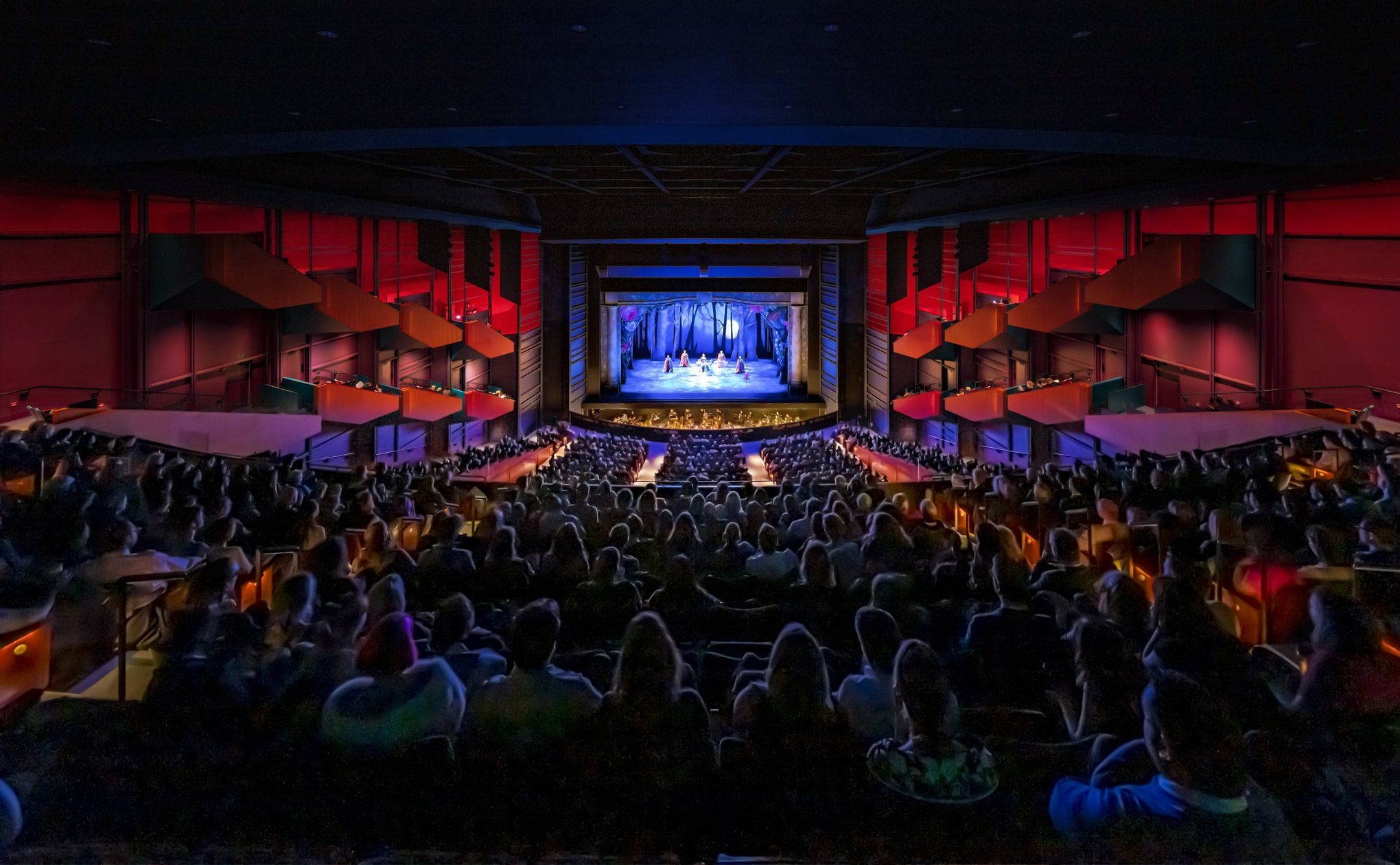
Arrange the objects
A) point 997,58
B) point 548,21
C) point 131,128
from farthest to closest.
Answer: point 131,128 < point 997,58 < point 548,21

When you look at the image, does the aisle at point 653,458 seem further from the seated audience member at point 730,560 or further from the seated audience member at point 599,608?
the seated audience member at point 599,608

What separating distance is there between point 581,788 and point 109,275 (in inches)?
463

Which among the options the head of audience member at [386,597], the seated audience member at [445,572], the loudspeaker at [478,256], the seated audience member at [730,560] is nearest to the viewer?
the head of audience member at [386,597]

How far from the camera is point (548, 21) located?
345 centimetres

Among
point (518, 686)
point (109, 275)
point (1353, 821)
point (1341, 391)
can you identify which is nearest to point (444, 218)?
point (109, 275)

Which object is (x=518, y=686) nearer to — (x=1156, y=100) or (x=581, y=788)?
(x=581, y=788)

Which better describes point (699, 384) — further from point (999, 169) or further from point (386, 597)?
point (386, 597)

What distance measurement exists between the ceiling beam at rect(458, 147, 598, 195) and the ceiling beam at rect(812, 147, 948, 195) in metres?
4.28

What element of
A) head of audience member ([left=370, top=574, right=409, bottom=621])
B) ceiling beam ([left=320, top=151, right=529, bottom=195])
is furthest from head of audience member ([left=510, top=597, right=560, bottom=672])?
ceiling beam ([left=320, top=151, right=529, bottom=195])

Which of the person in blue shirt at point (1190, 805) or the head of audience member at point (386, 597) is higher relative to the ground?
the head of audience member at point (386, 597)

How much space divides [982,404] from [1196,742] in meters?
15.6

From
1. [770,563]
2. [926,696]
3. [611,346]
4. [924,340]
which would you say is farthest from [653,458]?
[926,696]

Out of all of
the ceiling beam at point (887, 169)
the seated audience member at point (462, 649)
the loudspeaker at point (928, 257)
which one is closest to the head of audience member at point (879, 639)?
the seated audience member at point (462, 649)

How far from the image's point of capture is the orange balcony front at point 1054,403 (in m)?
14.3
